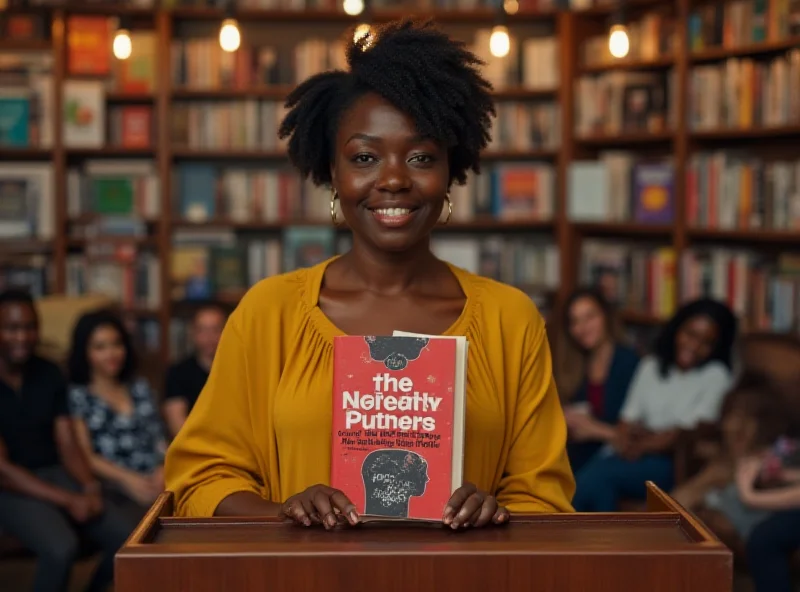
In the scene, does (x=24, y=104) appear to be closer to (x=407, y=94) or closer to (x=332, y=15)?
(x=332, y=15)

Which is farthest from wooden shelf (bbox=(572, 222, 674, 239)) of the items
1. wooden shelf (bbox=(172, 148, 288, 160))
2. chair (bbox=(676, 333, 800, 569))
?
wooden shelf (bbox=(172, 148, 288, 160))

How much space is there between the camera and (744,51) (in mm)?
4738

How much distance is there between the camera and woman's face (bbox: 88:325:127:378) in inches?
161

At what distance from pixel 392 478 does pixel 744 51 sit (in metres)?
3.84

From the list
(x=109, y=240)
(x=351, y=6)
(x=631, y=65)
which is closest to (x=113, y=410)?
(x=351, y=6)

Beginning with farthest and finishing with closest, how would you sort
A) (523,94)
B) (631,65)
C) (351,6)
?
(523,94) < (631,65) < (351,6)

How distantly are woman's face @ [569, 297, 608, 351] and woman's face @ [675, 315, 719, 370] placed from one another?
397mm

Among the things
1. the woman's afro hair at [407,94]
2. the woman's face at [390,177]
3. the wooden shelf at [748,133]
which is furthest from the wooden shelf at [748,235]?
the woman's face at [390,177]

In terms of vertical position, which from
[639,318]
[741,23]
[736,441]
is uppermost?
[741,23]

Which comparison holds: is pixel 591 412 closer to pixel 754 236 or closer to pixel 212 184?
pixel 754 236

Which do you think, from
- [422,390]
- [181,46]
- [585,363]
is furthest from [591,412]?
[422,390]

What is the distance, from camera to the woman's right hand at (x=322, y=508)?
1.32 meters

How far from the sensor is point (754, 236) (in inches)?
185

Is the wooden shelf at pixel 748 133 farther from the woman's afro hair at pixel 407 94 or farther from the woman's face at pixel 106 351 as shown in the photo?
the woman's afro hair at pixel 407 94
